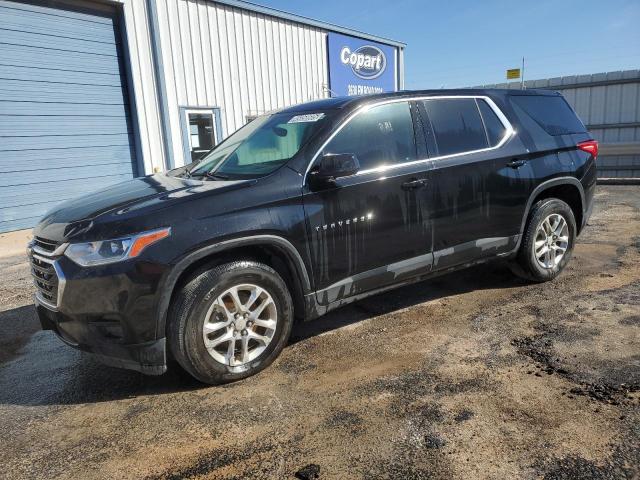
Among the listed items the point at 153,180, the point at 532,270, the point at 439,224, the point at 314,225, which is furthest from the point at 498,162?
the point at 153,180

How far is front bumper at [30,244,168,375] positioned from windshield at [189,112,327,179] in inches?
41.1

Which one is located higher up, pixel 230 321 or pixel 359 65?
pixel 359 65

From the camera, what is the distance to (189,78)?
10258mm

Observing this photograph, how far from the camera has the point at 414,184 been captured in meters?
3.64

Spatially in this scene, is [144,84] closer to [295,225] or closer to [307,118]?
[307,118]

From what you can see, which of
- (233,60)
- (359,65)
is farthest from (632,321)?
(359,65)

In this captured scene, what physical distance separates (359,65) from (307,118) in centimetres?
1167

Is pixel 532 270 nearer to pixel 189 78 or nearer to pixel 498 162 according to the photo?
pixel 498 162

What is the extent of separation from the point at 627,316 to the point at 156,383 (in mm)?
3600

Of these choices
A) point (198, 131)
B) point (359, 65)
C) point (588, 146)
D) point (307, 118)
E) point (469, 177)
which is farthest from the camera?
point (359, 65)

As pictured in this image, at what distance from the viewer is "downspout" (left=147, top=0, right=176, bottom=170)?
9.50 m

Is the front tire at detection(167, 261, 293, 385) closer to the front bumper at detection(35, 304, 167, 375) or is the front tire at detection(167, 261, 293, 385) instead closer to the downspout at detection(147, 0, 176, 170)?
the front bumper at detection(35, 304, 167, 375)

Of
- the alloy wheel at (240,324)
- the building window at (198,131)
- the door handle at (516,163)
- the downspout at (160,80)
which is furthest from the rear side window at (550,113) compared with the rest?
the downspout at (160,80)

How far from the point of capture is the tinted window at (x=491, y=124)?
4.21 metres
